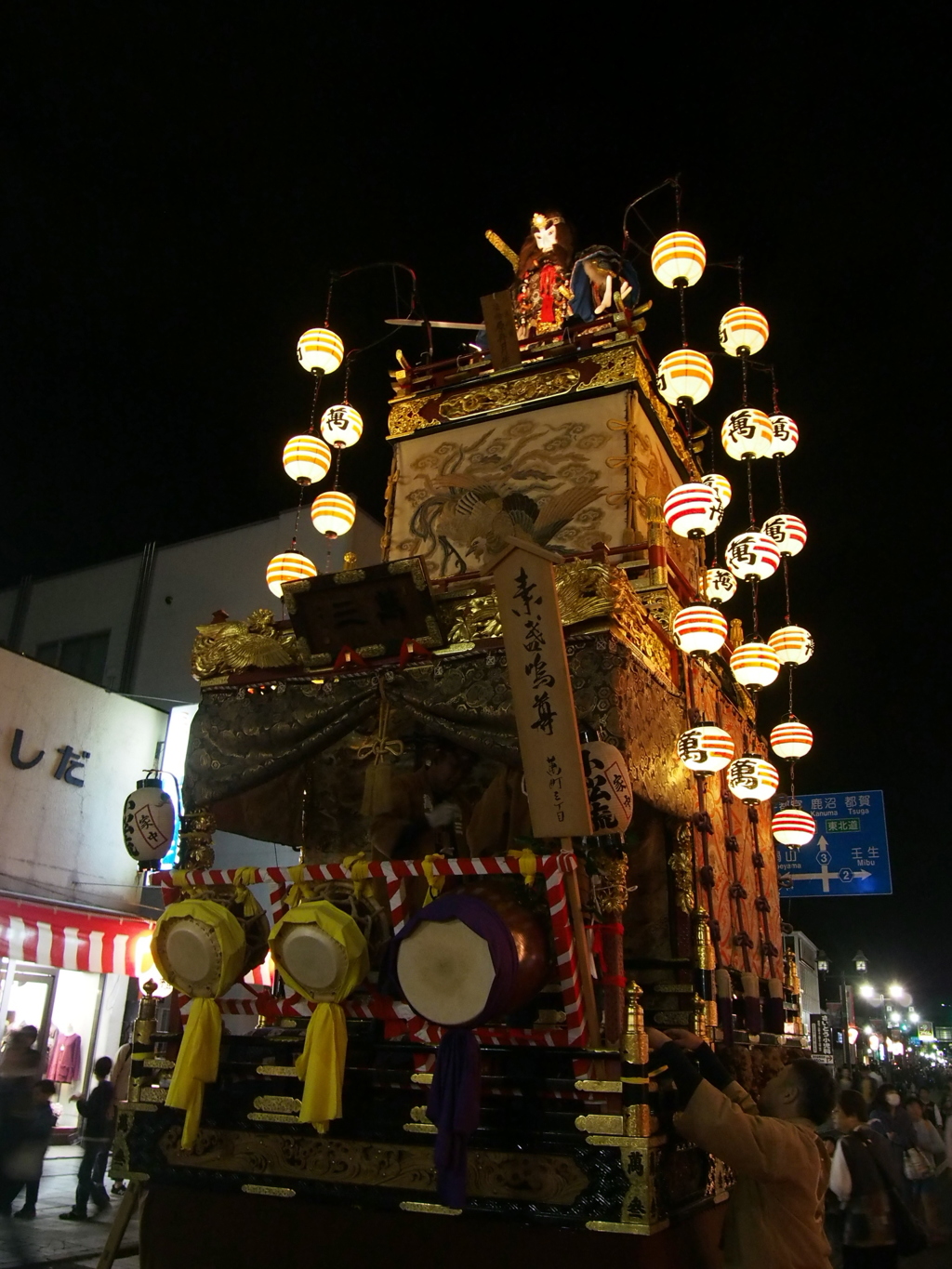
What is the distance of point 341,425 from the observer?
10.1 m

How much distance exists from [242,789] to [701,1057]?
415cm

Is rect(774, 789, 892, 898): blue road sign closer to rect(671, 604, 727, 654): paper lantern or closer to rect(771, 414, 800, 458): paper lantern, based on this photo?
rect(771, 414, 800, 458): paper lantern

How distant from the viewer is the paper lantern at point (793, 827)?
36.6 ft

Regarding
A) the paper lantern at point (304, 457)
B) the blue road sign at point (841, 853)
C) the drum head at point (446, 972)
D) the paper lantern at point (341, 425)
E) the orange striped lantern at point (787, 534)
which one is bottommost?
the drum head at point (446, 972)

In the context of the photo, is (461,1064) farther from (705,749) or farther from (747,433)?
(747,433)

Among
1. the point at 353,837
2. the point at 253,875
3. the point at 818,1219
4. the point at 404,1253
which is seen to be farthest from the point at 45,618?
the point at 818,1219

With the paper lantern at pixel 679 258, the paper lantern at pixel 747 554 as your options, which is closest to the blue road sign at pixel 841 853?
the paper lantern at pixel 747 554

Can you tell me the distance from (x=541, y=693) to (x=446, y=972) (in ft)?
5.59

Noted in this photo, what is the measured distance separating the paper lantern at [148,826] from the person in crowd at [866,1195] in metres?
5.49

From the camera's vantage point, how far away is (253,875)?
595 centimetres

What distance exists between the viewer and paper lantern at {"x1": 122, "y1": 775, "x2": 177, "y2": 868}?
24.8 ft

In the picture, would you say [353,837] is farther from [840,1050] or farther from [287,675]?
[840,1050]

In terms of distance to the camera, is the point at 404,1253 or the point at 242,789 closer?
the point at 404,1253

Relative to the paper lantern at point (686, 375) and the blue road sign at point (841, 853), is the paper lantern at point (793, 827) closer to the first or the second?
the blue road sign at point (841, 853)
